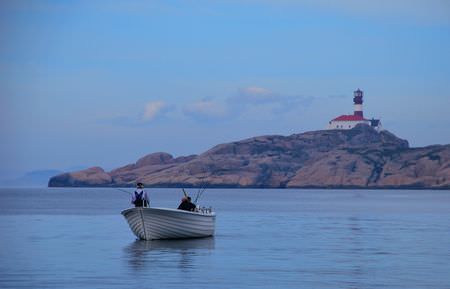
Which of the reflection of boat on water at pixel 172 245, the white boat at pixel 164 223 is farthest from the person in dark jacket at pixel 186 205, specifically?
the reflection of boat on water at pixel 172 245

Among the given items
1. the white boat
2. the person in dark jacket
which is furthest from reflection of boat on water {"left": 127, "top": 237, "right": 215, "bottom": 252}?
the person in dark jacket

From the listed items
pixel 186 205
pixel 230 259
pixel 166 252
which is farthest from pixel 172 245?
pixel 230 259

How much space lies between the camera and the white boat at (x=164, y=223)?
43834mm

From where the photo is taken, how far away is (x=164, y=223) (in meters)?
44.4

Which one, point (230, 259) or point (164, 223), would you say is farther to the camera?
point (164, 223)

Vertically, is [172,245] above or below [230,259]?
above

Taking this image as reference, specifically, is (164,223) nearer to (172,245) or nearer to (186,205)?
(186,205)

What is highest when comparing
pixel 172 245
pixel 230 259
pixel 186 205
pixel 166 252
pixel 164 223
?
pixel 186 205

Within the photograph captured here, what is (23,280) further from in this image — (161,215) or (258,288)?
(161,215)

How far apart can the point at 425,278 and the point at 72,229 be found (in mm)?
30035

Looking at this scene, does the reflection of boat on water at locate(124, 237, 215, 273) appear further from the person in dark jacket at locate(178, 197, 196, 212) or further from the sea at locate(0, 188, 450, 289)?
the person in dark jacket at locate(178, 197, 196, 212)

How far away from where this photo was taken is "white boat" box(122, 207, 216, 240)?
144 ft

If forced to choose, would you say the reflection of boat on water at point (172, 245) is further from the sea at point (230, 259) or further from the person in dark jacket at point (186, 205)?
the person in dark jacket at point (186, 205)

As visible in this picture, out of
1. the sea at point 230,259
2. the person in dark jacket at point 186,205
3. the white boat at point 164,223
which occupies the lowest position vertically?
the sea at point 230,259
